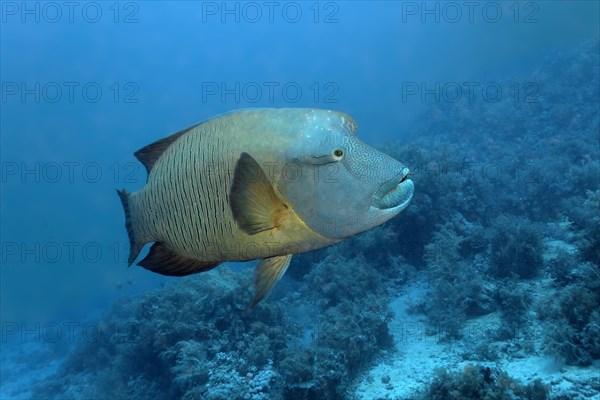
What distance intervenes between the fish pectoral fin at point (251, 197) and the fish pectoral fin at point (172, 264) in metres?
0.55

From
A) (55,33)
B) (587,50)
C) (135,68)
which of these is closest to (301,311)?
(587,50)

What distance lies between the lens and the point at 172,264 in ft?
7.25

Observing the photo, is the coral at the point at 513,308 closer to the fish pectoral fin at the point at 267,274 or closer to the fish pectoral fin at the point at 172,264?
the fish pectoral fin at the point at 267,274

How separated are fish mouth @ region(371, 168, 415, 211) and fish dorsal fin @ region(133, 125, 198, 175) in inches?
47.5

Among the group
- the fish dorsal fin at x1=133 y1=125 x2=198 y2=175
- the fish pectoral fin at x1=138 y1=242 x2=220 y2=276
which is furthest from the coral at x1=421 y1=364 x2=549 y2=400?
the fish dorsal fin at x1=133 y1=125 x2=198 y2=175

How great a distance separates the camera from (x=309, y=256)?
934 centimetres

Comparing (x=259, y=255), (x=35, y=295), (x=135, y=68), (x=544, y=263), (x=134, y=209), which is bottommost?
(x=35, y=295)

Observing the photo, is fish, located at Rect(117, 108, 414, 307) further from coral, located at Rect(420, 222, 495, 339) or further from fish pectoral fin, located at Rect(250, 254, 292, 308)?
A: coral, located at Rect(420, 222, 495, 339)

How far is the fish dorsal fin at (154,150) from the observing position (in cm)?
230

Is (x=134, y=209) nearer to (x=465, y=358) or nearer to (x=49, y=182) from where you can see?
(x=465, y=358)

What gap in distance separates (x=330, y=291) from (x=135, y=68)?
149 metres

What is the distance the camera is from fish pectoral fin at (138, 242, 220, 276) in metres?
2.20

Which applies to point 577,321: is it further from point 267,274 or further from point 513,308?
point 267,274

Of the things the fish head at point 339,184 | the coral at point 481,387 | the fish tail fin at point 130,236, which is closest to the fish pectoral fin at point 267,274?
the fish head at point 339,184
